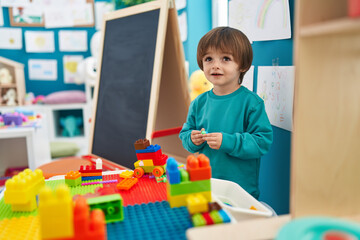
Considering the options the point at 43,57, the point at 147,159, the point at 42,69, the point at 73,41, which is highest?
the point at 73,41

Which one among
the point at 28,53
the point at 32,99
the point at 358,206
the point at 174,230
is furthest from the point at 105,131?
the point at 28,53

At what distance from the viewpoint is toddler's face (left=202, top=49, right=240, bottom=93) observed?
109cm

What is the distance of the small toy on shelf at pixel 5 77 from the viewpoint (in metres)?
3.30

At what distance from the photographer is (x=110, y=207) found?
0.71 m

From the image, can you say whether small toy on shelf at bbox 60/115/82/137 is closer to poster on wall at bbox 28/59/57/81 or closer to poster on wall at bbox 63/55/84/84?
poster on wall at bbox 63/55/84/84

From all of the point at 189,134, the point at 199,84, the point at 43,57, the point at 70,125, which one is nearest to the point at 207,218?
the point at 189,134

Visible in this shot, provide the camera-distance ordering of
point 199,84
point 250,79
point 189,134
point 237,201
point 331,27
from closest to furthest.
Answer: point 331,27 < point 237,201 < point 189,134 < point 250,79 < point 199,84

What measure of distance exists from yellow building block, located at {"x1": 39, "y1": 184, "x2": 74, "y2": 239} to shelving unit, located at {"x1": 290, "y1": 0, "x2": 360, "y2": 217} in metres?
0.42

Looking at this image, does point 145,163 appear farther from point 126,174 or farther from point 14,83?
point 14,83

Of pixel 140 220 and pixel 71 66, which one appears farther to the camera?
pixel 71 66

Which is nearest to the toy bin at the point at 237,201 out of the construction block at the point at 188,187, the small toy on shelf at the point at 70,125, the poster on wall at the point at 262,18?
the construction block at the point at 188,187

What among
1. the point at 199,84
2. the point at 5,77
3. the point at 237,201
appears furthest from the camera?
the point at 5,77

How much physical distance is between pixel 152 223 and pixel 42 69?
357 cm

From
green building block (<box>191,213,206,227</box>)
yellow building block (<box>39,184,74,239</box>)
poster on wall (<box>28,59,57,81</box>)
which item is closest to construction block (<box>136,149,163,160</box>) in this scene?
green building block (<box>191,213,206,227</box>)
